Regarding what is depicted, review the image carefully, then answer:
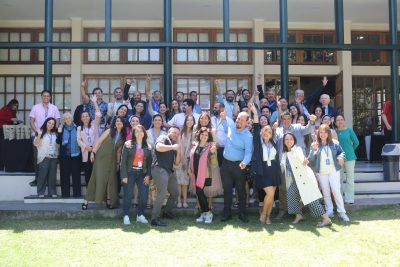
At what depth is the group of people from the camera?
6.68m

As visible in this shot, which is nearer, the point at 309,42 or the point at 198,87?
the point at 198,87

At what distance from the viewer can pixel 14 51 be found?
12711 mm

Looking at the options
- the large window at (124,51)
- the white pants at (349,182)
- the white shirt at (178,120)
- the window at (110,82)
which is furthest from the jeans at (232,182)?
the large window at (124,51)

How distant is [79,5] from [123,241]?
25.7 ft

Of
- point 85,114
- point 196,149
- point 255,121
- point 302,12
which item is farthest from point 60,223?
point 302,12

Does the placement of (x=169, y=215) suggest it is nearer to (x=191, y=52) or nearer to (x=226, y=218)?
(x=226, y=218)

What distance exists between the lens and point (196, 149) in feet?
22.4

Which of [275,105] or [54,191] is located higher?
[275,105]

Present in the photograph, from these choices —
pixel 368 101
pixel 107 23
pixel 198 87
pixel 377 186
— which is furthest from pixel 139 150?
pixel 368 101

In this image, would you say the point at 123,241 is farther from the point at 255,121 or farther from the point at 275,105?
the point at 275,105

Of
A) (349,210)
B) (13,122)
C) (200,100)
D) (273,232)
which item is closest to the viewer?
(273,232)

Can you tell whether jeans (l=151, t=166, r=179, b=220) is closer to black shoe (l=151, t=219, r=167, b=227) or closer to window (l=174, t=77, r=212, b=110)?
black shoe (l=151, t=219, r=167, b=227)

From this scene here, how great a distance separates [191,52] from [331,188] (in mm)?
7170

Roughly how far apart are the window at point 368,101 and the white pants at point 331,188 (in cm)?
691
